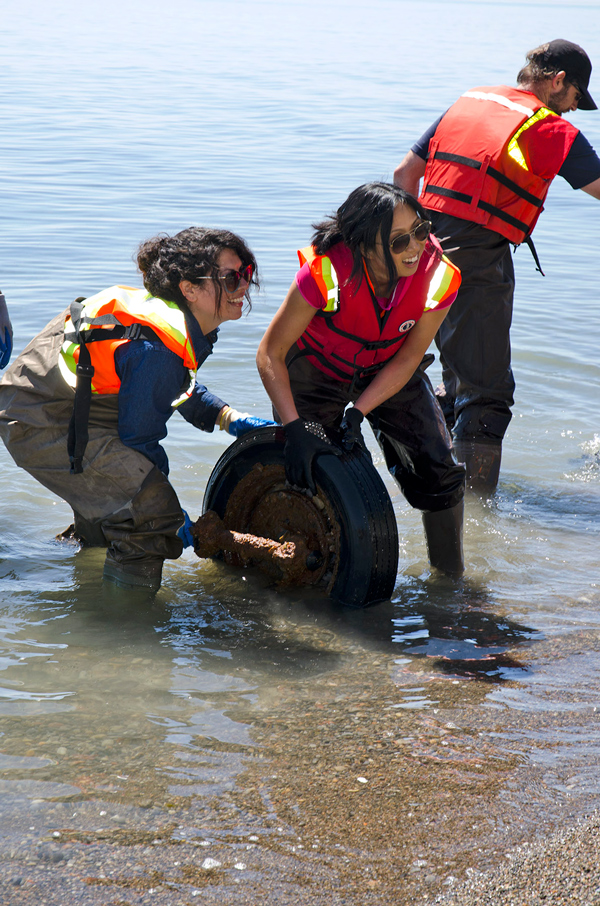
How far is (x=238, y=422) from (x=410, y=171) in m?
2.17

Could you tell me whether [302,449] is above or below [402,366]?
below

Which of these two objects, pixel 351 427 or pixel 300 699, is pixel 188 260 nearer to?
pixel 351 427

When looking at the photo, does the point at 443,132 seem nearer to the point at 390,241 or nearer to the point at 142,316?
the point at 390,241

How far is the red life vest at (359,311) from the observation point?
380 cm

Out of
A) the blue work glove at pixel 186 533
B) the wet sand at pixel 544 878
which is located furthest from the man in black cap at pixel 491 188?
the wet sand at pixel 544 878

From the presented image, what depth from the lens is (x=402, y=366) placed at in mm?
3961

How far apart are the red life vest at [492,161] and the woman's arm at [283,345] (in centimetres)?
201

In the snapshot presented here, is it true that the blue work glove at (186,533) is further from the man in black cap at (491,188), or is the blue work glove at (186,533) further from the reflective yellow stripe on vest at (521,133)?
the reflective yellow stripe on vest at (521,133)

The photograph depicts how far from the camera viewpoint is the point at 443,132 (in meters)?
5.46

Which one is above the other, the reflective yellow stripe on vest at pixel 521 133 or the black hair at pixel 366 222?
the reflective yellow stripe on vest at pixel 521 133

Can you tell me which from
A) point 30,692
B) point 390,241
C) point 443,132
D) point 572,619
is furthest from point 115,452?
point 443,132

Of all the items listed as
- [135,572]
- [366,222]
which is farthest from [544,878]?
[366,222]

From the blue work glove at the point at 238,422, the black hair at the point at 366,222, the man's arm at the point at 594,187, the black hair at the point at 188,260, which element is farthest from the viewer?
the man's arm at the point at 594,187

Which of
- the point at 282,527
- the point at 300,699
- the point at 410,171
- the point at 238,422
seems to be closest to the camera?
the point at 300,699
